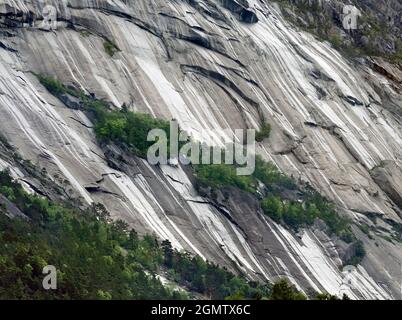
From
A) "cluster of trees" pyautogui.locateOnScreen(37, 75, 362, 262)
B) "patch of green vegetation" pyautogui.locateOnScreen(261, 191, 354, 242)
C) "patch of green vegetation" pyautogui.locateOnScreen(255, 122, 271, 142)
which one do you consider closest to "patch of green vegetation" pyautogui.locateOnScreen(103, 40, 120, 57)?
"cluster of trees" pyautogui.locateOnScreen(37, 75, 362, 262)

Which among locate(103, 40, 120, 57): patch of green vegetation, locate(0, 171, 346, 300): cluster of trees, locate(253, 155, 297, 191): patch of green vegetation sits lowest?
locate(103, 40, 120, 57): patch of green vegetation

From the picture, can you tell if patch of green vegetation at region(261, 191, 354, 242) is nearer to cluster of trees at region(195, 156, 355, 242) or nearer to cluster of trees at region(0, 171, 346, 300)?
cluster of trees at region(195, 156, 355, 242)

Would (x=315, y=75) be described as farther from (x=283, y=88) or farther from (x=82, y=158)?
(x=82, y=158)

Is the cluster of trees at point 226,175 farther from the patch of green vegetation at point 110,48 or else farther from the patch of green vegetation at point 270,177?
the patch of green vegetation at point 110,48

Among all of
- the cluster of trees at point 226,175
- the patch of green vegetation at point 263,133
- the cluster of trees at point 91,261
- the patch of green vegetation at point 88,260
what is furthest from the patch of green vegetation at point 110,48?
the cluster of trees at point 91,261
